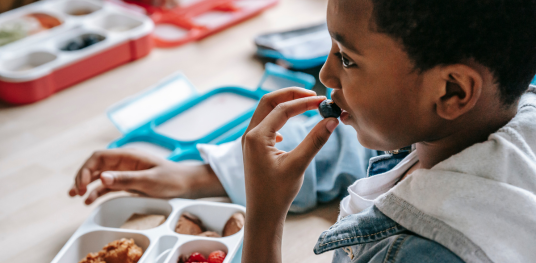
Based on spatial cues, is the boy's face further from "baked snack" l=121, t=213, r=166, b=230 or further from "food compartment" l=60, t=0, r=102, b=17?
"food compartment" l=60, t=0, r=102, b=17

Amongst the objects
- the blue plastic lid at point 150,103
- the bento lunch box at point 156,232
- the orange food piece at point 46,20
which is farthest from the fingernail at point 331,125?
the orange food piece at point 46,20

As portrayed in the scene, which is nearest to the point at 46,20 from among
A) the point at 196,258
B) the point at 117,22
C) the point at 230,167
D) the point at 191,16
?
the point at 117,22

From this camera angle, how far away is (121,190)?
2.37ft

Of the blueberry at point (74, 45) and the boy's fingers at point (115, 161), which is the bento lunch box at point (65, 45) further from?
the boy's fingers at point (115, 161)

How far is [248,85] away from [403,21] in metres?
0.73

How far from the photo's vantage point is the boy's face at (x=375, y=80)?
0.42 metres

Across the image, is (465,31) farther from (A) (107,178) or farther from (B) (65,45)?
(B) (65,45)

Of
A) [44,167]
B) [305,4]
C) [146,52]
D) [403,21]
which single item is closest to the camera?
[403,21]

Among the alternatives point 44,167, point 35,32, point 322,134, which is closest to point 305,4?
point 35,32

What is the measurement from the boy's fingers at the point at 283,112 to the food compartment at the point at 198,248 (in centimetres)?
21

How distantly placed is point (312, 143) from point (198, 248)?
0.27 m

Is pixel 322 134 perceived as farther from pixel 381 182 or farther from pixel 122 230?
pixel 122 230

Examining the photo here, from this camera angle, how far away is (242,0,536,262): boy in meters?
0.39

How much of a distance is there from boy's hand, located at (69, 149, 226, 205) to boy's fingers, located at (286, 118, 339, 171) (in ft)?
0.96
